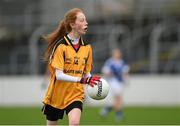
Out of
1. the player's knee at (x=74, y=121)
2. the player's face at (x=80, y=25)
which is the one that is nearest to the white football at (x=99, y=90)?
the player's knee at (x=74, y=121)

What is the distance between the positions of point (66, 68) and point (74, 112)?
61 centimetres

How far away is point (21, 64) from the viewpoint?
A: 25.5m

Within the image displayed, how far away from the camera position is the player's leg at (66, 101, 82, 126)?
8.98 meters

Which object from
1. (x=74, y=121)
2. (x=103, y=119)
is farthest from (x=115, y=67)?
(x=74, y=121)

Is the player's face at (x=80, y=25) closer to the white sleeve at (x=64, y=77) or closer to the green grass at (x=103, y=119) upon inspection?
the white sleeve at (x=64, y=77)

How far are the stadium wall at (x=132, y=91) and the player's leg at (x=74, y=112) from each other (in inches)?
666

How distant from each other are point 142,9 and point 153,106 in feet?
13.4

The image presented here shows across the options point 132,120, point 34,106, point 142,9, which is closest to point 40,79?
point 34,106

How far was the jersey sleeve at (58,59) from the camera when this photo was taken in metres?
9.16

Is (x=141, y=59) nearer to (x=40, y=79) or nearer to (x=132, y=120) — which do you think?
(x=40, y=79)

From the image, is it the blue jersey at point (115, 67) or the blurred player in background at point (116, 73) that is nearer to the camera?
the blurred player in background at point (116, 73)

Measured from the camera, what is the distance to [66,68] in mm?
9266

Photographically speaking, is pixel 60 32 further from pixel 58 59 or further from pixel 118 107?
pixel 118 107

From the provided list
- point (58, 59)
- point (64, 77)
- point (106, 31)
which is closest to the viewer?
point (64, 77)
